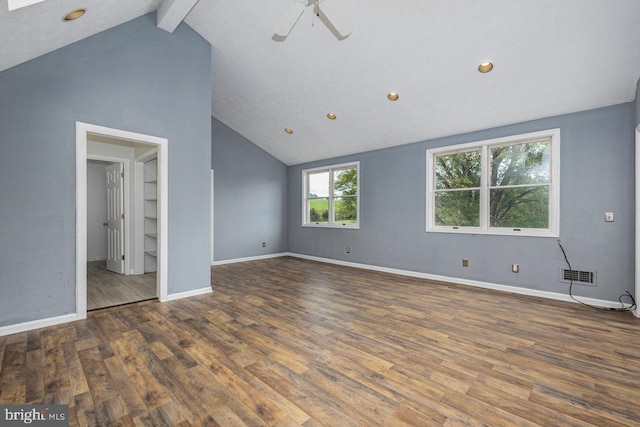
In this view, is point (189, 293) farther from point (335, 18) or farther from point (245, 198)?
point (335, 18)

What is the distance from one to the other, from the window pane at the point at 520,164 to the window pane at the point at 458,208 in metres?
0.40

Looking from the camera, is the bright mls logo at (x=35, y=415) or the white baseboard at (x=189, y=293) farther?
the white baseboard at (x=189, y=293)

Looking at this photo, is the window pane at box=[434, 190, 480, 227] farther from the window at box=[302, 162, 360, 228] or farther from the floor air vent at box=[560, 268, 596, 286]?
the window at box=[302, 162, 360, 228]

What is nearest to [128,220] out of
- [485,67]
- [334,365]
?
[334,365]

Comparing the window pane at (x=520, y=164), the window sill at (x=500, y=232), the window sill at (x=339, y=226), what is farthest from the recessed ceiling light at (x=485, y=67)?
the window sill at (x=339, y=226)

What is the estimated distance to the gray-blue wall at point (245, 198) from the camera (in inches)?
255

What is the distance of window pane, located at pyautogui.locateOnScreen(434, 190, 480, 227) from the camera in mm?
4730

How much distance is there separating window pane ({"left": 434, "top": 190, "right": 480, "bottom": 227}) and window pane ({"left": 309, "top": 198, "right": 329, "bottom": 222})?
269cm

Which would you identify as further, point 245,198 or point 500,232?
point 245,198

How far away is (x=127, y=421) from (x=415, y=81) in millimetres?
4437

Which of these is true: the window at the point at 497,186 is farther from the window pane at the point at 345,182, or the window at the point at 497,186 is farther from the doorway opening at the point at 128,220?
the doorway opening at the point at 128,220

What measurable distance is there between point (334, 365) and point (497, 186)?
12.6 feet

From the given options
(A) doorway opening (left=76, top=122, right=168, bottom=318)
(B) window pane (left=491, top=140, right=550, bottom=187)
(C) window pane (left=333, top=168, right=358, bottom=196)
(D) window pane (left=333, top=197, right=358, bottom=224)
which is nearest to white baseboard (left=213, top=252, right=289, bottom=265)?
(A) doorway opening (left=76, top=122, right=168, bottom=318)

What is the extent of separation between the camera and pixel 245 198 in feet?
22.7
